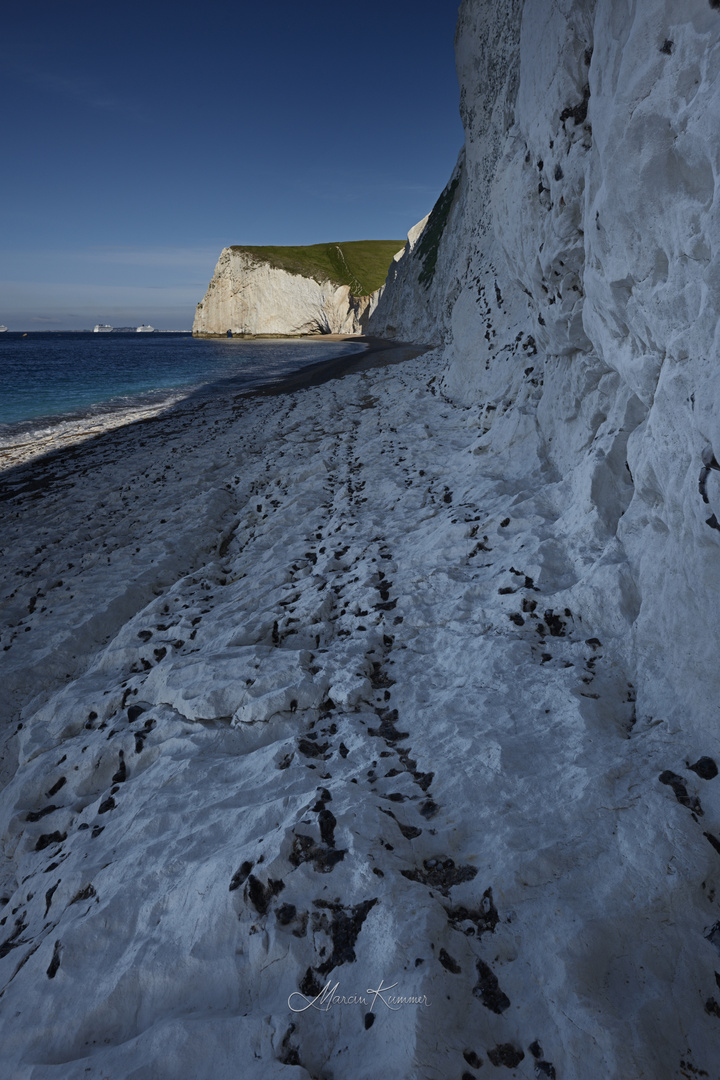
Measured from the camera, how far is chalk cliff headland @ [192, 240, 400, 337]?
98.8 meters

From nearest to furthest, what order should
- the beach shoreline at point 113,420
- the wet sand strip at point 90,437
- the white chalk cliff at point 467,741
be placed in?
the white chalk cliff at point 467,741
the wet sand strip at point 90,437
the beach shoreline at point 113,420

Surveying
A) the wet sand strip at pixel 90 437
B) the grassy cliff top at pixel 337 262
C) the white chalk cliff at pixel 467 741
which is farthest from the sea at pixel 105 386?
the grassy cliff top at pixel 337 262

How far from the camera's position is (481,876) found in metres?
2.78

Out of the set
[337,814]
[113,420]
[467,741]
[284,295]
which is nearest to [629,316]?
[467,741]

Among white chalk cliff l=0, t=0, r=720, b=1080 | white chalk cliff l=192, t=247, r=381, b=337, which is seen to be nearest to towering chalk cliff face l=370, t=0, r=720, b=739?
white chalk cliff l=0, t=0, r=720, b=1080

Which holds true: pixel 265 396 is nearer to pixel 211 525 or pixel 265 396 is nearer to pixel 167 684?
pixel 211 525

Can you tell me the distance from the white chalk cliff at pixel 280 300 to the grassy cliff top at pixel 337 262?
207 centimetres

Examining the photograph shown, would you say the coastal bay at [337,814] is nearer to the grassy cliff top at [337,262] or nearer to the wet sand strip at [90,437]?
the wet sand strip at [90,437]

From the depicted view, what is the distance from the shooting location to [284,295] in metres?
99.5

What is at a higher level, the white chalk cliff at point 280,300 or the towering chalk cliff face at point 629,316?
the white chalk cliff at point 280,300

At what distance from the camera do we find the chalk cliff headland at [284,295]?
3890 inches

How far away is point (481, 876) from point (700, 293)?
383cm

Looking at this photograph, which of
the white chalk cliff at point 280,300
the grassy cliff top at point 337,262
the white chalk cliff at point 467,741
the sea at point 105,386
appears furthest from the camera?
the grassy cliff top at point 337,262

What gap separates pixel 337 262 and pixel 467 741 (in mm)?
127842
